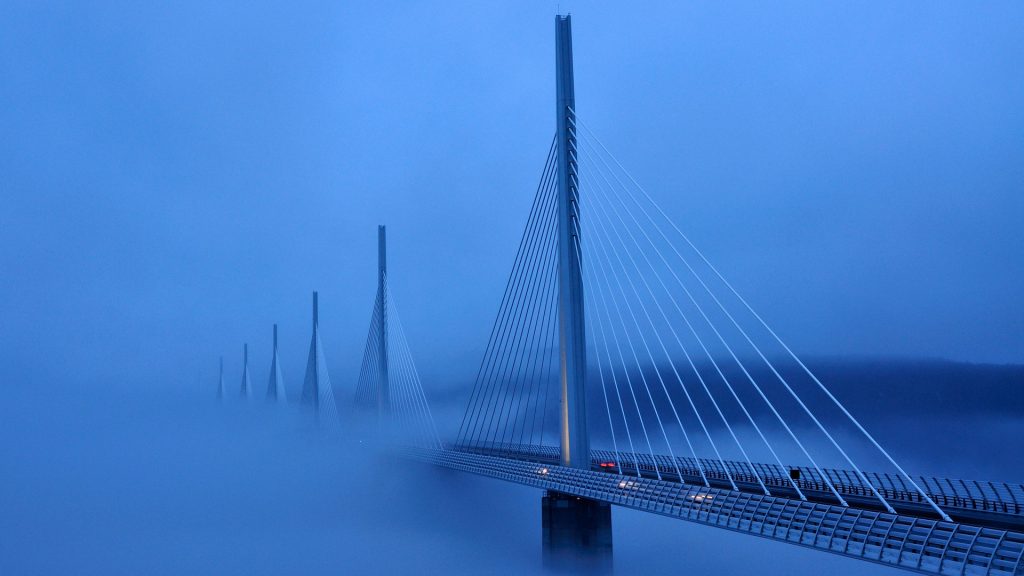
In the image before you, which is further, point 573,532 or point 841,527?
point 573,532

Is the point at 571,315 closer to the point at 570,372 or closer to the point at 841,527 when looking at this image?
the point at 570,372

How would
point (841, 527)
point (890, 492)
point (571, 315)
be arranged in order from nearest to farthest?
1. point (841, 527)
2. point (890, 492)
3. point (571, 315)

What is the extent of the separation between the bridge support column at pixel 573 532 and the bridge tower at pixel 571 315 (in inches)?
94.3

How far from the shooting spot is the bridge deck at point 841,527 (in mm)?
8242

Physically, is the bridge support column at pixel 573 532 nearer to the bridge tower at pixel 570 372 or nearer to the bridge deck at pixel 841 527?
the bridge tower at pixel 570 372

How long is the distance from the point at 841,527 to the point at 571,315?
984 centimetres

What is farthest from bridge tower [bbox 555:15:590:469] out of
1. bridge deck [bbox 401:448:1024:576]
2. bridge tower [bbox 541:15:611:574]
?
bridge deck [bbox 401:448:1024:576]

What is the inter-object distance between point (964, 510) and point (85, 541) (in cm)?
2501

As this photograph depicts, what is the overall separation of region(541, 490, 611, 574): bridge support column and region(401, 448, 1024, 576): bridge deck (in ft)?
15.6

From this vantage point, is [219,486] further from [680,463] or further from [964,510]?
[964,510]

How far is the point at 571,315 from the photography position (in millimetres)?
19312

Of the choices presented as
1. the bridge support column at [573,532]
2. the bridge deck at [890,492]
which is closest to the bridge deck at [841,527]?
the bridge deck at [890,492]

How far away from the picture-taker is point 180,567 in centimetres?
2292

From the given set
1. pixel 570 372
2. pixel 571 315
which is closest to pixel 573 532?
pixel 570 372
